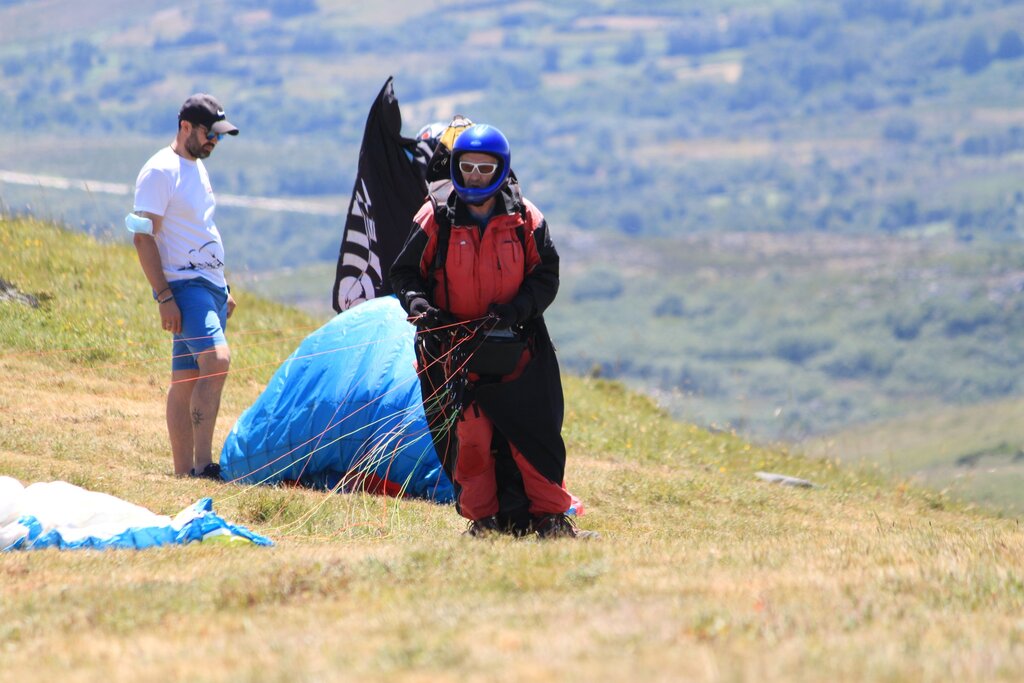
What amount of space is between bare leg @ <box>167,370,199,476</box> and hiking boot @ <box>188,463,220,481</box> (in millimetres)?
38

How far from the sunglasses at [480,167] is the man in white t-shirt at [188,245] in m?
2.28

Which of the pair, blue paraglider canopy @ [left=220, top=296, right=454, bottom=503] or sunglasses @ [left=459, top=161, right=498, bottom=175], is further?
blue paraglider canopy @ [left=220, top=296, right=454, bottom=503]

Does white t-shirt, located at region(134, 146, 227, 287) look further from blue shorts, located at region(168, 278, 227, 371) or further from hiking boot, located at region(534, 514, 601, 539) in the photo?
hiking boot, located at region(534, 514, 601, 539)

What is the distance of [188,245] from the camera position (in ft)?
27.1

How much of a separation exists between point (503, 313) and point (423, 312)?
1.21 feet

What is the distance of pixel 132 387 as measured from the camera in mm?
11961

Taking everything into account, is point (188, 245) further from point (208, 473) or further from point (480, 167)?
point (480, 167)

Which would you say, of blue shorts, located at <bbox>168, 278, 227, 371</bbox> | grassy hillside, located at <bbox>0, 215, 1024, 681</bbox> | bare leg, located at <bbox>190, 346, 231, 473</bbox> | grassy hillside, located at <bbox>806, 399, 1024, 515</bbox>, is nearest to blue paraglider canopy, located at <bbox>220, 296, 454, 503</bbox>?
bare leg, located at <bbox>190, 346, 231, 473</bbox>

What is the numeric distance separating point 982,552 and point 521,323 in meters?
2.30

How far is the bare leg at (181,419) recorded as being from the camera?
8.53 metres

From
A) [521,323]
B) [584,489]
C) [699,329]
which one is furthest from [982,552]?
[699,329]

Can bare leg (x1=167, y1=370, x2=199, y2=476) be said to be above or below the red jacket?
below

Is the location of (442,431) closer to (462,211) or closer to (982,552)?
(462,211)

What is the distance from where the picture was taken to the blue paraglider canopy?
28.6ft
